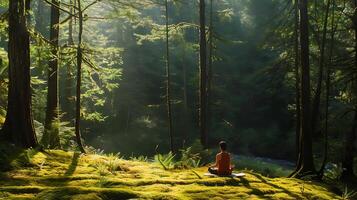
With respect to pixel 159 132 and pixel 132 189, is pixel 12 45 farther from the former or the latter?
pixel 159 132

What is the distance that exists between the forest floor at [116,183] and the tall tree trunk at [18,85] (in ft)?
2.06

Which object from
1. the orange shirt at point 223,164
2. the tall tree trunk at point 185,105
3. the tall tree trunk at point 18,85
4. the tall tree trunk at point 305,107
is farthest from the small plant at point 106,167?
the tall tree trunk at point 185,105

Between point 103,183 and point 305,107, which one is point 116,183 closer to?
point 103,183

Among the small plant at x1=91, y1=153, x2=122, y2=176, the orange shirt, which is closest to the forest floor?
the small plant at x1=91, y1=153, x2=122, y2=176

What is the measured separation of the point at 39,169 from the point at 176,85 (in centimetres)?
3558

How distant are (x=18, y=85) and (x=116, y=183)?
12.2ft

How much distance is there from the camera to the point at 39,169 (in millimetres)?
9234

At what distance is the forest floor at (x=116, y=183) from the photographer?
7.66m

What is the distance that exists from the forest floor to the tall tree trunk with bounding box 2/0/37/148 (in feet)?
2.06

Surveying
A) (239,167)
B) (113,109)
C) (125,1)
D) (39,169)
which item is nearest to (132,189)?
(39,169)

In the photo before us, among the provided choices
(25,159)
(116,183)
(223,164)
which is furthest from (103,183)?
(223,164)

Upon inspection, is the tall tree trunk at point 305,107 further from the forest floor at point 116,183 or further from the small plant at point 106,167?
the small plant at point 106,167

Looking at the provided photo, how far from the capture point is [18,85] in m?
10.6

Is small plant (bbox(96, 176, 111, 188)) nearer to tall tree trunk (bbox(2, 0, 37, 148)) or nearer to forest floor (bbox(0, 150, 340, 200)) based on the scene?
forest floor (bbox(0, 150, 340, 200))
